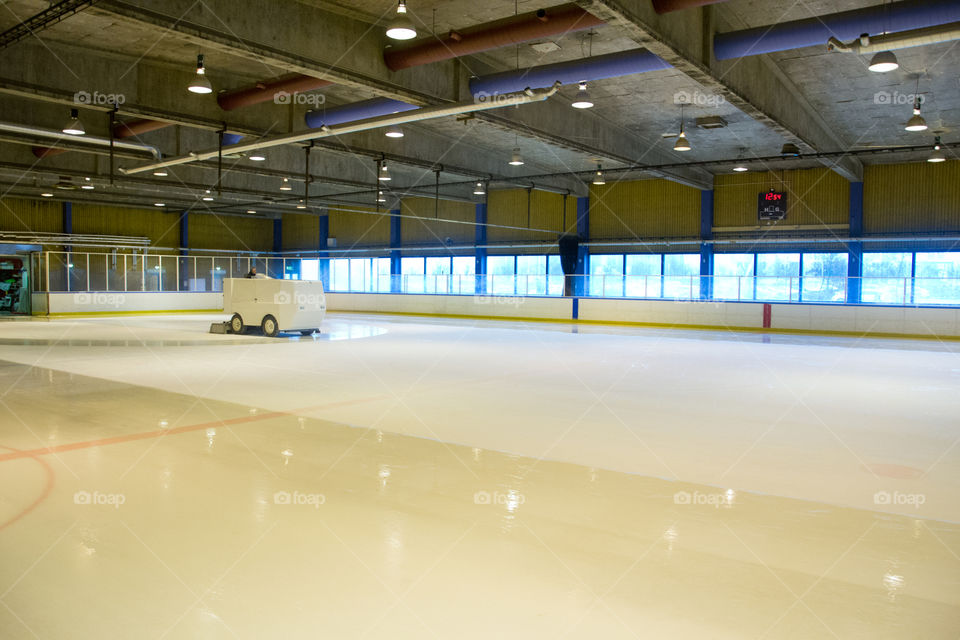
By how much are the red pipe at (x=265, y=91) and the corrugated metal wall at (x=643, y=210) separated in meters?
20.9

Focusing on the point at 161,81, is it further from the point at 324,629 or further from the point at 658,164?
the point at 658,164

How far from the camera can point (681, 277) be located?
27641mm

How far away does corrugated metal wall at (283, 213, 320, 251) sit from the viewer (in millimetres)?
47281

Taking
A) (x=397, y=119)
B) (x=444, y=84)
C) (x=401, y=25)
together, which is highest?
(x=444, y=84)

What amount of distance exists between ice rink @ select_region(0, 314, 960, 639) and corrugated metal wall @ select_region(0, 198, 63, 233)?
31.0 metres

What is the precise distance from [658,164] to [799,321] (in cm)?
772

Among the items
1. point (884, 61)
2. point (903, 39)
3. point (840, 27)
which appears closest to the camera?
point (903, 39)

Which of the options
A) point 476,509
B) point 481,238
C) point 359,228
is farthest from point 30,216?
point 476,509

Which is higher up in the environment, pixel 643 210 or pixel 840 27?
pixel 840 27

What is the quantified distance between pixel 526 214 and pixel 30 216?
2716cm

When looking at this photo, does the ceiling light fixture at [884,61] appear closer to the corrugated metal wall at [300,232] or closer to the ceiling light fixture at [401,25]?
the ceiling light fixture at [401,25]

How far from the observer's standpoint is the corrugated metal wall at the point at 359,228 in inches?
1664

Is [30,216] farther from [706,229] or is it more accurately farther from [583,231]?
[706,229]

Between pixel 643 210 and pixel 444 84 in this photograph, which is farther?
pixel 643 210
